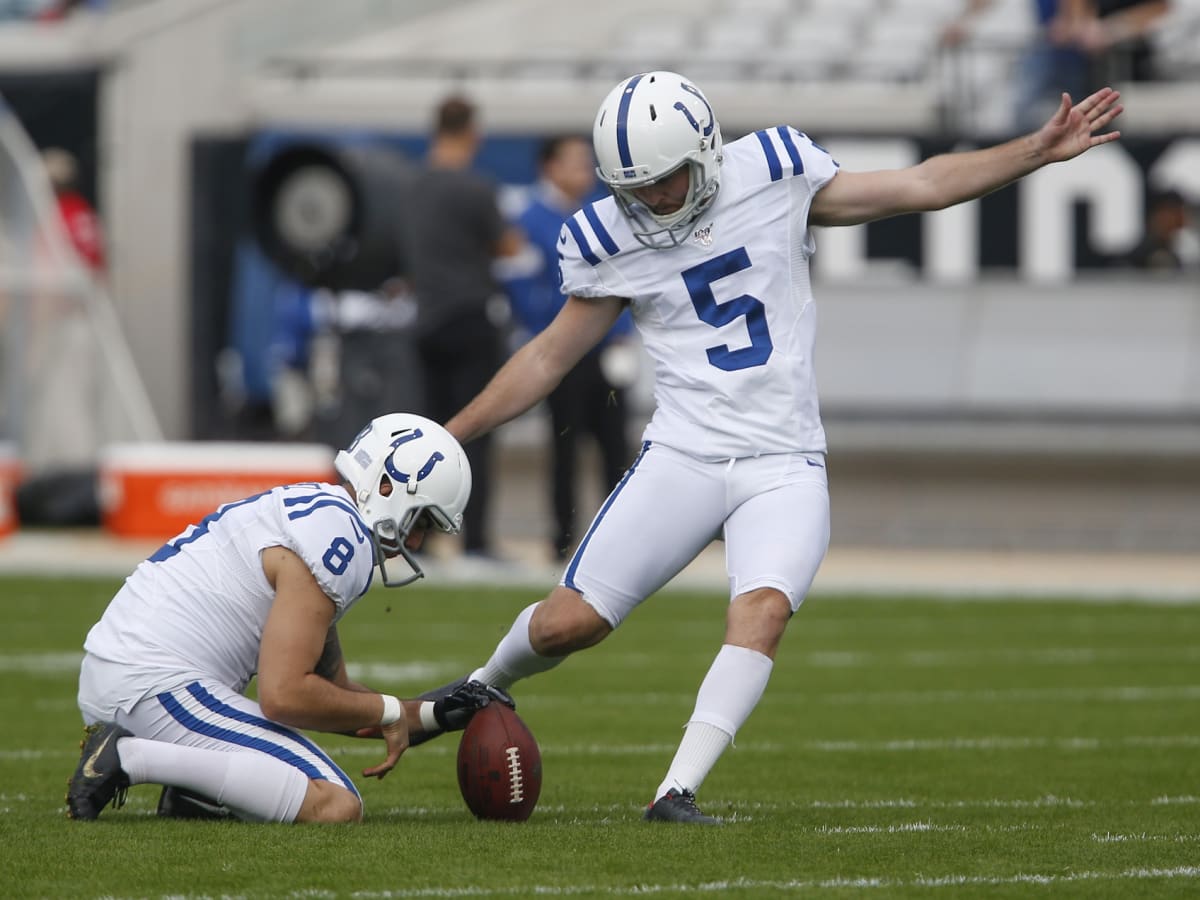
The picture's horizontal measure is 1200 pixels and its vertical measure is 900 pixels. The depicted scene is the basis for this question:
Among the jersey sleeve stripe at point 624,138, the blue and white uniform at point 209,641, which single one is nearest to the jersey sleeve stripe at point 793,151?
the jersey sleeve stripe at point 624,138

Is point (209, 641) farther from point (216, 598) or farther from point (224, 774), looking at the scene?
point (224, 774)

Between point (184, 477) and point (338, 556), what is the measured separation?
883cm

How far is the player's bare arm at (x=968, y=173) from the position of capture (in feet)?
16.4

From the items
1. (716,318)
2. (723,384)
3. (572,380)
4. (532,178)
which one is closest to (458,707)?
(723,384)

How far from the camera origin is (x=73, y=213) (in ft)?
55.0

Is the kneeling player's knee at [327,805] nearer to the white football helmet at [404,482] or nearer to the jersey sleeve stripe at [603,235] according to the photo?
the white football helmet at [404,482]

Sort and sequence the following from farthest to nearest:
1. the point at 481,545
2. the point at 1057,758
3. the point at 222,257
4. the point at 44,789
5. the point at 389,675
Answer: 1. the point at 222,257
2. the point at 481,545
3. the point at 389,675
4. the point at 1057,758
5. the point at 44,789

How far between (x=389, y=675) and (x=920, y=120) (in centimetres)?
968

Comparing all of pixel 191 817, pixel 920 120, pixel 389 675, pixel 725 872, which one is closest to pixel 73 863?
pixel 191 817

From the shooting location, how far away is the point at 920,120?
53.5 ft

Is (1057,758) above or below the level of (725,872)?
below

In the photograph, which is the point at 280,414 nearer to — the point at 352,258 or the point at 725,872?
the point at 352,258

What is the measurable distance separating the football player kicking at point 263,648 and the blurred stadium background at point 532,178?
875 centimetres

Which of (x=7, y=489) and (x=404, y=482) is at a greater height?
(x=404, y=482)
